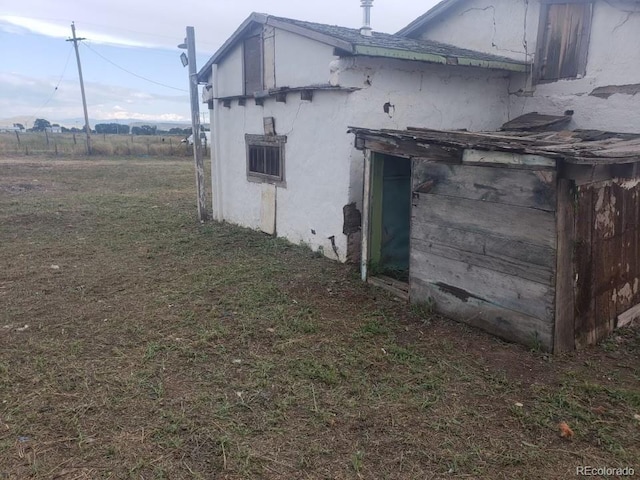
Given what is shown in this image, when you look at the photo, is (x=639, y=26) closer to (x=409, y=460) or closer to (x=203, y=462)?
(x=409, y=460)

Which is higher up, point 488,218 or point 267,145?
point 267,145


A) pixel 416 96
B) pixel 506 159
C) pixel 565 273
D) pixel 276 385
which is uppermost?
pixel 416 96

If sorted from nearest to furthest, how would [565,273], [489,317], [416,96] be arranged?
[565,273]
[489,317]
[416,96]

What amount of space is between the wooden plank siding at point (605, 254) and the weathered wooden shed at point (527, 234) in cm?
1

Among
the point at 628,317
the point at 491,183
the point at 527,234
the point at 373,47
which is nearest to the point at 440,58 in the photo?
the point at 373,47

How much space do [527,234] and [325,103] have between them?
392cm

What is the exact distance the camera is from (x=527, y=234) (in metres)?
4.52

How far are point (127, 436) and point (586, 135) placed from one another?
621cm

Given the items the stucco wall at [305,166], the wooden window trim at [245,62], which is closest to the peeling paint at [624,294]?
the stucco wall at [305,166]

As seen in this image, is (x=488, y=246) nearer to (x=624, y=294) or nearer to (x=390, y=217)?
(x=624, y=294)

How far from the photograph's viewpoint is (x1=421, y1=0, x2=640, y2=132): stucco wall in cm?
682

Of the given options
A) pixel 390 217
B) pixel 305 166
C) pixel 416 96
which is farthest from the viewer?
pixel 305 166

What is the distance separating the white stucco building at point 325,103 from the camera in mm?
6879

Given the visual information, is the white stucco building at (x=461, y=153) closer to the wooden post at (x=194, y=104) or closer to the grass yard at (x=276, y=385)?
the wooden post at (x=194, y=104)
